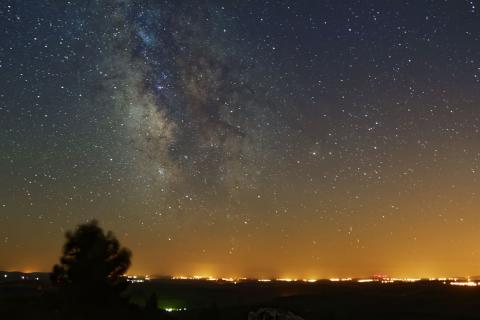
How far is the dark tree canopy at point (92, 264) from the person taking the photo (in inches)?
Answer: 1164

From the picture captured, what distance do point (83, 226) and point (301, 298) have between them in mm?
65422

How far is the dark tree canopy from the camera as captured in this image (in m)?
29.6

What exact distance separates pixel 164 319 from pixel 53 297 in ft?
22.1

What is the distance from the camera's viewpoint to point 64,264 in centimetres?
3097

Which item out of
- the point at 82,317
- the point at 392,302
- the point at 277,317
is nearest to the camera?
the point at 277,317

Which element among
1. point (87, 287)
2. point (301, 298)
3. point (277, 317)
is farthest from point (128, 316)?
point (301, 298)

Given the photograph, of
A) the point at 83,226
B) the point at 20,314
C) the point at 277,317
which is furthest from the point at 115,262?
the point at 277,317

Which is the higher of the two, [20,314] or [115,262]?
[115,262]

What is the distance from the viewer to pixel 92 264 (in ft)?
99.5

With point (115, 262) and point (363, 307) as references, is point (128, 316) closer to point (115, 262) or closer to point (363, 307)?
point (115, 262)

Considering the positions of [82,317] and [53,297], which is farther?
[53,297]

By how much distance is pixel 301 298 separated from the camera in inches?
3588

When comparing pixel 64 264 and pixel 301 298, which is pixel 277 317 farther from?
pixel 301 298

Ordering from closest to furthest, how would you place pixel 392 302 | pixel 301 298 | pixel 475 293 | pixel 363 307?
pixel 363 307 < pixel 392 302 < pixel 475 293 < pixel 301 298
